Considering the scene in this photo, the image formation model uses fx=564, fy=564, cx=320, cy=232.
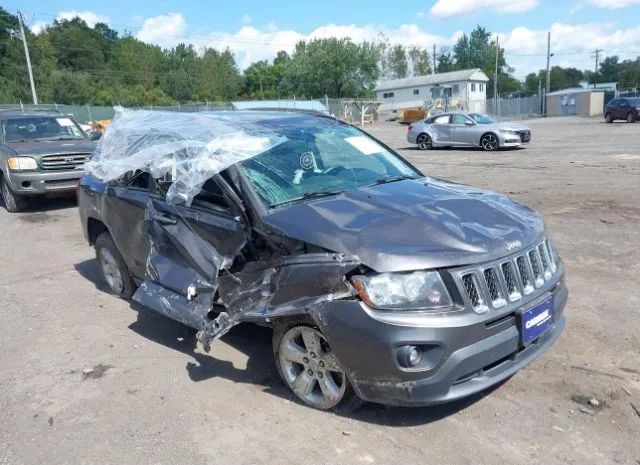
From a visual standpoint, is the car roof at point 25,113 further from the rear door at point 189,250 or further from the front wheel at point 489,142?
the front wheel at point 489,142

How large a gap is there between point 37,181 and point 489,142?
14.5 m

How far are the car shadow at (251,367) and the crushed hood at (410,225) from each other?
1012mm

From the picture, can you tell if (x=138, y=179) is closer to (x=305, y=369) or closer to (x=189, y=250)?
(x=189, y=250)

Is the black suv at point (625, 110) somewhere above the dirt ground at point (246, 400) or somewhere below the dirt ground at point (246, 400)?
above

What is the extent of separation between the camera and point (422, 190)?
414 cm

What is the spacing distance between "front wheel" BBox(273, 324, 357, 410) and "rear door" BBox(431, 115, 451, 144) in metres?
18.3

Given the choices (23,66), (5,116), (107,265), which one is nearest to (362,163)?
(107,265)

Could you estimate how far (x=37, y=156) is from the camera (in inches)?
412

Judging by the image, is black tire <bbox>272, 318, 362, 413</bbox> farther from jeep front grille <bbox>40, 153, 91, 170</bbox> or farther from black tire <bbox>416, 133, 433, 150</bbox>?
black tire <bbox>416, 133, 433, 150</bbox>

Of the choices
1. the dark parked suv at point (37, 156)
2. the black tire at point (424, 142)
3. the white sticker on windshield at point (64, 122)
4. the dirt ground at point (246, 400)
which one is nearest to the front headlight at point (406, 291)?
the dirt ground at point (246, 400)

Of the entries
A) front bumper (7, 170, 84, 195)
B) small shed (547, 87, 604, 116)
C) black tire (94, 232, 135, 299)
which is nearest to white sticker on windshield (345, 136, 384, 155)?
black tire (94, 232, 135, 299)

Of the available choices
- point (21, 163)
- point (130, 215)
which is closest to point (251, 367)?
point (130, 215)

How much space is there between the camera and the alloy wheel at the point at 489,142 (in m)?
19.4

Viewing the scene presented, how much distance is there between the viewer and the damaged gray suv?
3.03 meters
